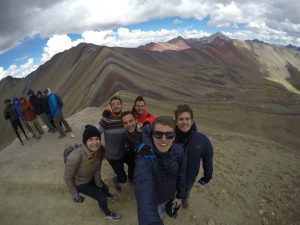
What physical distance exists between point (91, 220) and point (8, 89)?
349ft

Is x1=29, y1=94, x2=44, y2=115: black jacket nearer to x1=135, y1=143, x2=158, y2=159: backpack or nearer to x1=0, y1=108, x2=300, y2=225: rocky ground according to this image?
x1=0, y1=108, x2=300, y2=225: rocky ground

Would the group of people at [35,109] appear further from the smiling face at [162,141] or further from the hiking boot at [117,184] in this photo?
the smiling face at [162,141]

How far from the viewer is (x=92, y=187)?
19.8ft

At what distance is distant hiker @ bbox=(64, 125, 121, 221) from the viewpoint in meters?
5.28

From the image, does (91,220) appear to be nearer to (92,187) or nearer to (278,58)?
(92,187)

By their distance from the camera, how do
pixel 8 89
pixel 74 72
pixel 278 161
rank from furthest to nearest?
pixel 8 89, pixel 74 72, pixel 278 161

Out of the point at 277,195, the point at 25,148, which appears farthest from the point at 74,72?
the point at 277,195

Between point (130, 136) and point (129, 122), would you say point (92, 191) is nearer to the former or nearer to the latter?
point (130, 136)

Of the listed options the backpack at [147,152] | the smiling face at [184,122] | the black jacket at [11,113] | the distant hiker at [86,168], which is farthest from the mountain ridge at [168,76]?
the backpack at [147,152]

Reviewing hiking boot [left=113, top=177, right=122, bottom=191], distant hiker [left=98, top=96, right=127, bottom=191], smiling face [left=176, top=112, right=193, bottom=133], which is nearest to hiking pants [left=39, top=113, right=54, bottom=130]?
hiking boot [left=113, top=177, right=122, bottom=191]

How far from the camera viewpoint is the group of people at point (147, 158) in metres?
3.95

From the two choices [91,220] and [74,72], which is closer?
[91,220]

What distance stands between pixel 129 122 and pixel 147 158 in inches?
78.7

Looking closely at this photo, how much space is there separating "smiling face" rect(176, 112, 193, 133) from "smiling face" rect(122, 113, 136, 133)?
1.18 m
